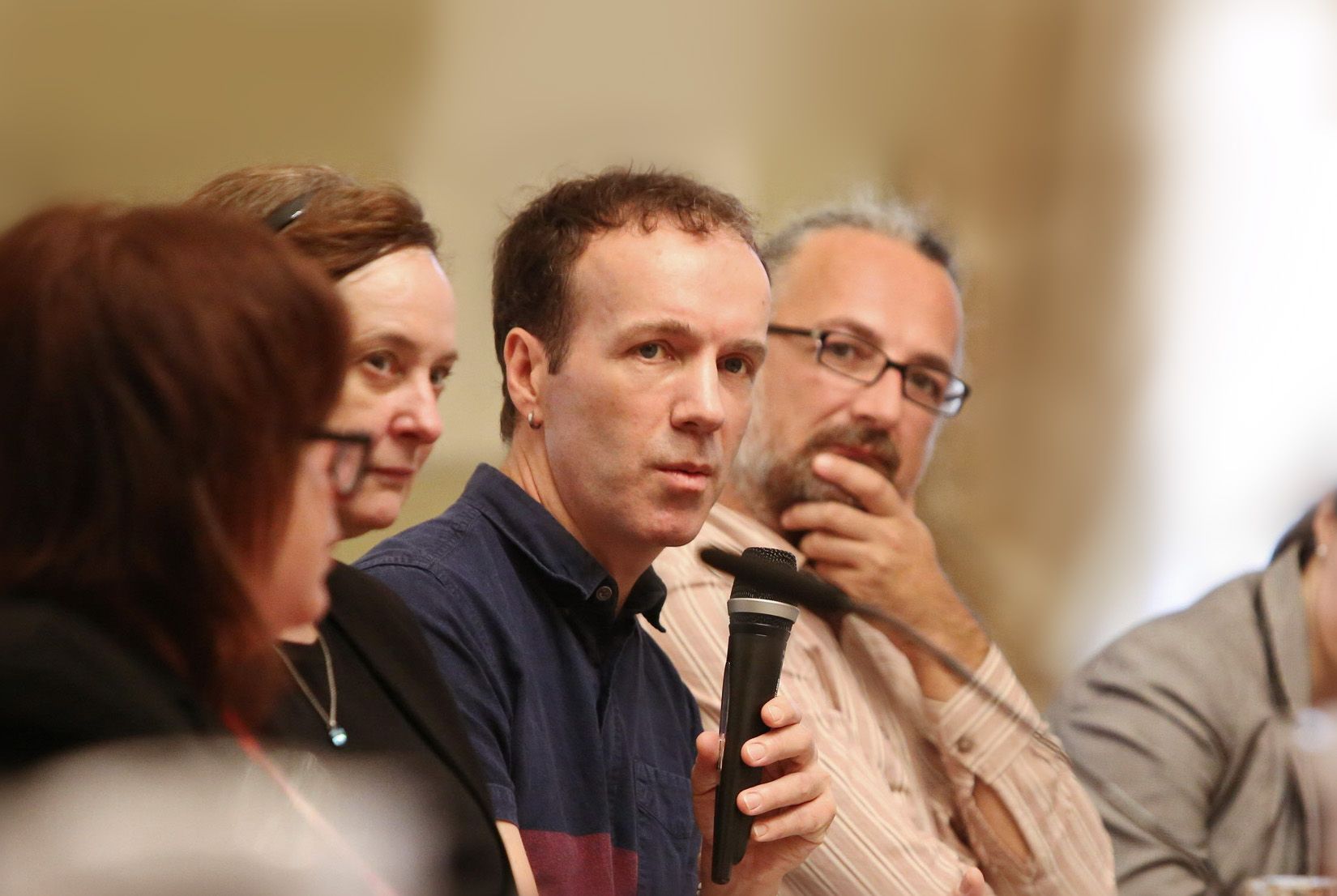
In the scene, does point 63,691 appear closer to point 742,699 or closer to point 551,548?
point 742,699

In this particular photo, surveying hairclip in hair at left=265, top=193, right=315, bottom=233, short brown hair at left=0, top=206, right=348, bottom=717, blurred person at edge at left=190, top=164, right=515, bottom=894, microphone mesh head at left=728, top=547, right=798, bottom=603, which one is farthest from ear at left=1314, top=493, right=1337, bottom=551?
short brown hair at left=0, top=206, right=348, bottom=717

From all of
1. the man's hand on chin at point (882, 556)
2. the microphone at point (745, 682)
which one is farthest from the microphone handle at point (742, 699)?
the man's hand on chin at point (882, 556)

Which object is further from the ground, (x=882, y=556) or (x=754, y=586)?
(x=754, y=586)

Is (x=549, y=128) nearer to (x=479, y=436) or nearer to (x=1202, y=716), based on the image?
(x=479, y=436)

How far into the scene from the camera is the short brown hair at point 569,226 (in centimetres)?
165

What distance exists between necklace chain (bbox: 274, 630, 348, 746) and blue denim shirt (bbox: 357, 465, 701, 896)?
0.18 meters

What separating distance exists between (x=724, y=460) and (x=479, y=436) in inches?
31.1

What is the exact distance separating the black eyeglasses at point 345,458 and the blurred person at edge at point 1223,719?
1276mm

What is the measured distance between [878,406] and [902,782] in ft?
1.97

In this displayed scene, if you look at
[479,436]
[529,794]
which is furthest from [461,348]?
[529,794]

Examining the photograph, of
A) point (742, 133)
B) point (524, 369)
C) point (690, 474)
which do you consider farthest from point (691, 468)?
point (742, 133)

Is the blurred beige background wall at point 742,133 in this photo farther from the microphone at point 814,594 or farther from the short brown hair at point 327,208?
the microphone at point 814,594

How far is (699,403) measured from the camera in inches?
62.1

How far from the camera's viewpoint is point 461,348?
7.24ft
